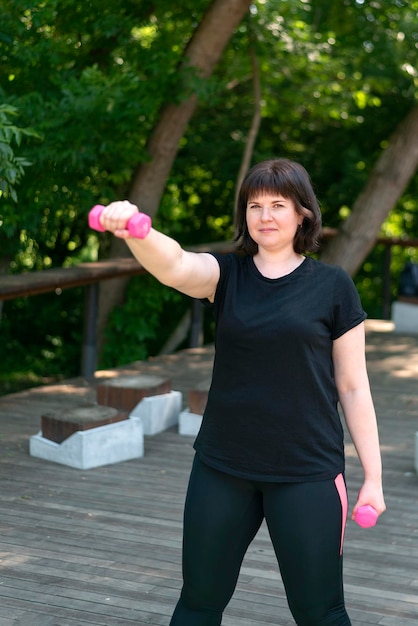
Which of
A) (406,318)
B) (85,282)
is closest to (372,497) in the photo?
(85,282)

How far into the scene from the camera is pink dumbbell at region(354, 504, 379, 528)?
220cm

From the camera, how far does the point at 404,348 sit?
819cm

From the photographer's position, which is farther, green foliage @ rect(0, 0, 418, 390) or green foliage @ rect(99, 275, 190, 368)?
green foliage @ rect(99, 275, 190, 368)

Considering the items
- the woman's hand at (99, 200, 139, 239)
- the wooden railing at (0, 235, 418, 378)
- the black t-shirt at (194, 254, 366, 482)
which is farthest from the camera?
the wooden railing at (0, 235, 418, 378)

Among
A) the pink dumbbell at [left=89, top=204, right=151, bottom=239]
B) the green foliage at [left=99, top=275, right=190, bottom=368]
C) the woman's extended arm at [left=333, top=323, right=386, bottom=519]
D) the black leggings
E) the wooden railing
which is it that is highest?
the pink dumbbell at [left=89, top=204, right=151, bottom=239]

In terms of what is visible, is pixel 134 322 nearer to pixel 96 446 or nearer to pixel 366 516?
pixel 96 446

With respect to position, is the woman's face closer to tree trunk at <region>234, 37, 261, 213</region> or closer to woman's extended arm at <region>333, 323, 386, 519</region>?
woman's extended arm at <region>333, 323, 386, 519</region>

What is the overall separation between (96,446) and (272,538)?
2.55 m

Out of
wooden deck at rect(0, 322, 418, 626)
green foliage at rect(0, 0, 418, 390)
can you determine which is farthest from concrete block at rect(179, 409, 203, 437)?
green foliage at rect(0, 0, 418, 390)

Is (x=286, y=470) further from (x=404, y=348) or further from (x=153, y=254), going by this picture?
(x=404, y=348)

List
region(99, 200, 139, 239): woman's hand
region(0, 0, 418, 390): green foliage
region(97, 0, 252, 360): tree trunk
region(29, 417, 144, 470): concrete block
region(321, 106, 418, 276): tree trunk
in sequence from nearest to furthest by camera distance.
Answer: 1. region(99, 200, 139, 239): woman's hand
2. region(29, 417, 144, 470): concrete block
3. region(0, 0, 418, 390): green foliage
4. region(97, 0, 252, 360): tree trunk
5. region(321, 106, 418, 276): tree trunk

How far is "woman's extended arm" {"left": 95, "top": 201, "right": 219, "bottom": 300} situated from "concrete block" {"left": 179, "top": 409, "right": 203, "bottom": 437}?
3134 mm

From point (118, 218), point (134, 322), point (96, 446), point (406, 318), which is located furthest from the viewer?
point (406, 318)

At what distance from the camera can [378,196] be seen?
9281 mm
